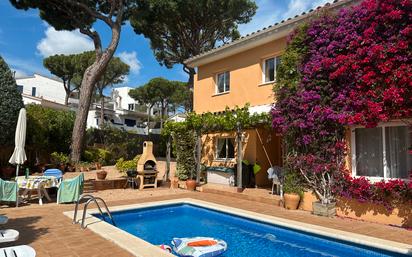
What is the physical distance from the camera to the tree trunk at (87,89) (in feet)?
74.1

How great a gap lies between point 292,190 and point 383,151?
11.3 ft

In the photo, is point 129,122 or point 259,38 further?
point 129,122

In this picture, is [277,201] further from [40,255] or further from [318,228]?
[40,255]

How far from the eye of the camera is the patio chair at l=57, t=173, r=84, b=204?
1245cm

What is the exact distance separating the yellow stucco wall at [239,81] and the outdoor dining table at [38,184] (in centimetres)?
982

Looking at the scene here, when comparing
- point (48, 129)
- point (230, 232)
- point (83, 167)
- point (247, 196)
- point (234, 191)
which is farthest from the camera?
point (83, 167)

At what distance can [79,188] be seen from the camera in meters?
12.7

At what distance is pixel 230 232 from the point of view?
9875 mm

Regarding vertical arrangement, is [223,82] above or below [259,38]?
below

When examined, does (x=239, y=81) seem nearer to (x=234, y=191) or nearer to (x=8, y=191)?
(x=234, y=191)

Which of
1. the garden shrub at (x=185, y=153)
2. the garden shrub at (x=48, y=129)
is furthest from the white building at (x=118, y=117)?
the garden shrub at (x=185, y=153)

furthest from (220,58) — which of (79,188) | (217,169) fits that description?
(79,188)

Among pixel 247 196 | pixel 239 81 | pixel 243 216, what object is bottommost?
pixel 243 216

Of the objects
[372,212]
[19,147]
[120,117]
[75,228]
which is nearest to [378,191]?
[372,212]
